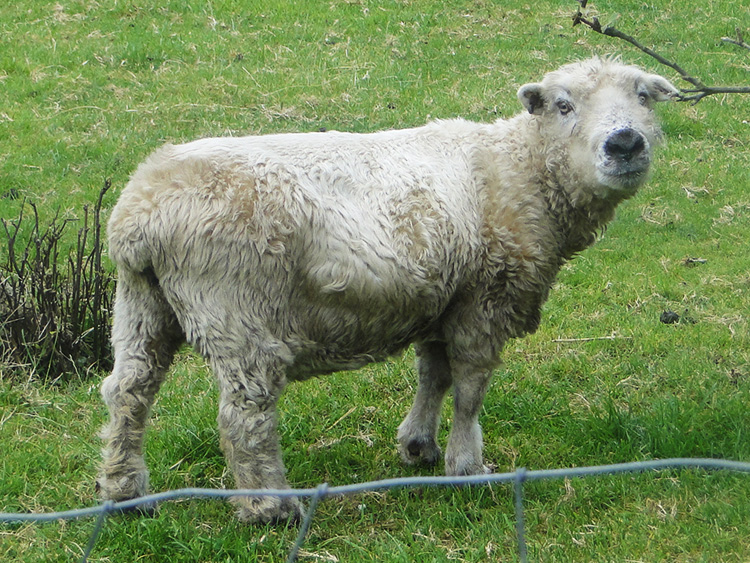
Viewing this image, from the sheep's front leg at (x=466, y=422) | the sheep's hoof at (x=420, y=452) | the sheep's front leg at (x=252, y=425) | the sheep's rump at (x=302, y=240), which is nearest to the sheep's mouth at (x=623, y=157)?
the sheep's rump at (x=302, y=240)

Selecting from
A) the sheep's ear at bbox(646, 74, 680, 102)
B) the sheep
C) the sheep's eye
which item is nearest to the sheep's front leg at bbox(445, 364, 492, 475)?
the sheep

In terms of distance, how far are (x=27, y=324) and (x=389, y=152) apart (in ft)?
9.00

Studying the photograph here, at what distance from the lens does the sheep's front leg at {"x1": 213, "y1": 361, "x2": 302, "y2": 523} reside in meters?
3.75

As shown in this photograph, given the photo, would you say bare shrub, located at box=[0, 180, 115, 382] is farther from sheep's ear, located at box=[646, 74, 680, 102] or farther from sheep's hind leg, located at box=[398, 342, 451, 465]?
sheep's ear, located at box=[646, 74, 680, 102]

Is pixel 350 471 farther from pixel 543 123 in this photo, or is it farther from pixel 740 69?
pixel 740 69

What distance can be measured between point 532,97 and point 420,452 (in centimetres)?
194

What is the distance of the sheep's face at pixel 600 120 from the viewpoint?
4.07 metres

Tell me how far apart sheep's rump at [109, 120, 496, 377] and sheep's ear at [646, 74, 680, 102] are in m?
1.08

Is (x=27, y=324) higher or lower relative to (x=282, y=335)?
lower

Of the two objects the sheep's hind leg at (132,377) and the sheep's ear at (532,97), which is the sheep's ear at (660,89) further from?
the sheep's hind leg at (132,377)

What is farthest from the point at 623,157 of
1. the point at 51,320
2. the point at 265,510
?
the point at 51,320

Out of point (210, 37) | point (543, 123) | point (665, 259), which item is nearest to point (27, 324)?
point (543, 123)

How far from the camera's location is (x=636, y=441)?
4.60m

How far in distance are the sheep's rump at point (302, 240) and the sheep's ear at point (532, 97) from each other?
552mm
